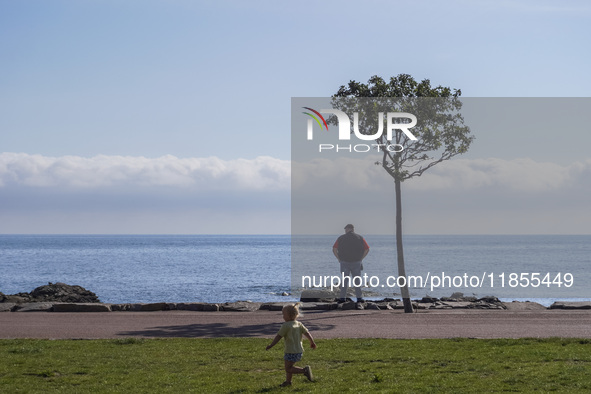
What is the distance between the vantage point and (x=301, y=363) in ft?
39.0

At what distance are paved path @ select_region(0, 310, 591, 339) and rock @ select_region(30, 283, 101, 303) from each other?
13064 mm

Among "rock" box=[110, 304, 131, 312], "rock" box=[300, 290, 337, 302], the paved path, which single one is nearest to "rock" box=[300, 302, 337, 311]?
the paved path

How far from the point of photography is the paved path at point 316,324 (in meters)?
15.6

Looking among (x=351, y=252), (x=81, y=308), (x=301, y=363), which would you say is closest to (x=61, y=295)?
(x=81, y=308)

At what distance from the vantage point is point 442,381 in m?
10.3

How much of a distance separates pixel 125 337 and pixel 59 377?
14.1 ft

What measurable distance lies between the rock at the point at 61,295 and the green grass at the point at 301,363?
19.0 m

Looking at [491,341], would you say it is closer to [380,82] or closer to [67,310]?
[380,82]

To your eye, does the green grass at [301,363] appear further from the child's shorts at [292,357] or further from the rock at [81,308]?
the rock at [81,308]

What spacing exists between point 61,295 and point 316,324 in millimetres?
20242

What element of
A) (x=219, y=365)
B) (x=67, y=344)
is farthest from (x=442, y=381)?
(x=67, y=344)

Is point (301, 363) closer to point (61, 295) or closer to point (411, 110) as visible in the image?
point (411, 110)

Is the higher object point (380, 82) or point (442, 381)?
point (380, 82)

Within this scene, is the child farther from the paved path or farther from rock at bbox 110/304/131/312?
rock at bbox 110/304/131/312
